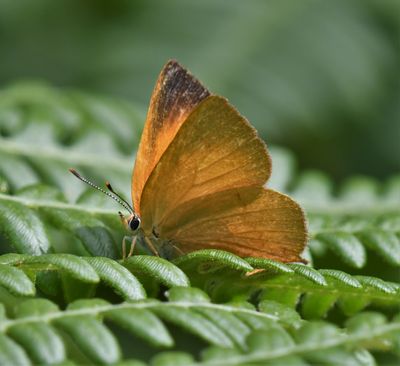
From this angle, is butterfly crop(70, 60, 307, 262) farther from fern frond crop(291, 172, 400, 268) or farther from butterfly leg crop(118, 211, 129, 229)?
fern frond crop(291, 172, 400, 268)

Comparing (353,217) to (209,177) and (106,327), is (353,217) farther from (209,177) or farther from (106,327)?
(106,327)

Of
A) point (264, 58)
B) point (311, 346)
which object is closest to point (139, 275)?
point (311, 346)

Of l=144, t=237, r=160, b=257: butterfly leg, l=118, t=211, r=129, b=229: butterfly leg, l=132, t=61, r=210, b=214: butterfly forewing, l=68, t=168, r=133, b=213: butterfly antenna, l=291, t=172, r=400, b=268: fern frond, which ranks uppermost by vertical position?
l=132, t=61, r=210, b=214: butterfly forewing

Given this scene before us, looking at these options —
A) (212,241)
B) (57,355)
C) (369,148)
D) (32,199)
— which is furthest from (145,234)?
(369,148)

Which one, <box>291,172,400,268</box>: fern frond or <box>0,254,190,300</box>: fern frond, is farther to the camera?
<box>291,172,400,268</box>: fern frond

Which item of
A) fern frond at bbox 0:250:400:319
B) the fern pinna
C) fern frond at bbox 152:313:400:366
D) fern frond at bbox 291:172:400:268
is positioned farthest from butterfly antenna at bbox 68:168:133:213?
fern frond at bbox 152:313:400:366
